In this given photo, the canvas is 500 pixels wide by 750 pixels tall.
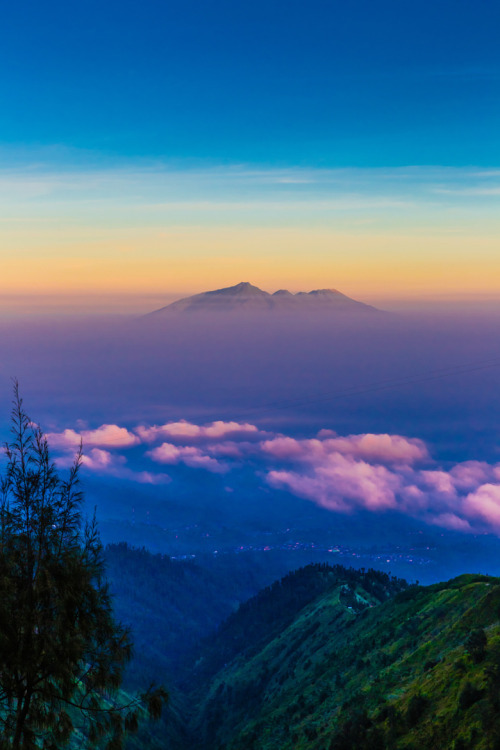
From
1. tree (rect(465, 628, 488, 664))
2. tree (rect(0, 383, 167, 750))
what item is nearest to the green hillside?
tree (rect(465, 628, 488, 664))

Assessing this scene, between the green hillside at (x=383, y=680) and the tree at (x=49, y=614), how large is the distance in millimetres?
30726

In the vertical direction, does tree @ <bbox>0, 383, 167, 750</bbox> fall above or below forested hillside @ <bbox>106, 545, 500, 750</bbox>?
above

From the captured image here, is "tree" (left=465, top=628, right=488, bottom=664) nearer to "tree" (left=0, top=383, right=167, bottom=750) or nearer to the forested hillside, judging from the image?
the forested hillside

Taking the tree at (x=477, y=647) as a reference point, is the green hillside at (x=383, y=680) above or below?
below

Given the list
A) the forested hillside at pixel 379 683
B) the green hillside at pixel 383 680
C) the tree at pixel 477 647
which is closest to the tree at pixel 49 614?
the green hillside at pixel 383 680

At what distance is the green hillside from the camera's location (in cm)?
5212

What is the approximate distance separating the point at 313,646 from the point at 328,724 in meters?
87.2

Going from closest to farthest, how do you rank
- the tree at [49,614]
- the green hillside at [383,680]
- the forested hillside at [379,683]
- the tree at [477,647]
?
1. the tree at [49,614]
2. the green hillside at [383,680]
3. the forested hillside at [379,683]
4. the tree at [477,647]

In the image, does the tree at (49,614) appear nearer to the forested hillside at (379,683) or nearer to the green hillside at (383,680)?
the green hillside at (383,680)

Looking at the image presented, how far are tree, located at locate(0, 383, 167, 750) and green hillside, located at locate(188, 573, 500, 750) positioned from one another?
30.7m

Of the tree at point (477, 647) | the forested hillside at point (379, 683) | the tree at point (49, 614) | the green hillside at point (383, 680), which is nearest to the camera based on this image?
the tree at point (49, 614)

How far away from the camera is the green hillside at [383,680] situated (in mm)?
52125

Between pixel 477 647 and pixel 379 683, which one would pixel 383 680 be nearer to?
pixel 379 683

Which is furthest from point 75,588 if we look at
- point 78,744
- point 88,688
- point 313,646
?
point 313,646
